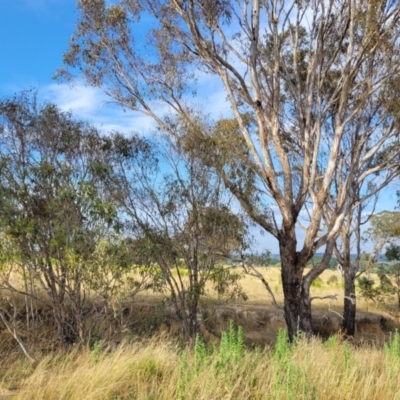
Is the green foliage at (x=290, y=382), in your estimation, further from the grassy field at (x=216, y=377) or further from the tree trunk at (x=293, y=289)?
the tree trunk at (x=293, y=289)

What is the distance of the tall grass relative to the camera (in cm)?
450

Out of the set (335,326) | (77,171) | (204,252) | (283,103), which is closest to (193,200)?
(204,252)

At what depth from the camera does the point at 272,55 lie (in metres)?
14.2

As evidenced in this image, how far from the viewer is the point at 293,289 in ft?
39.0

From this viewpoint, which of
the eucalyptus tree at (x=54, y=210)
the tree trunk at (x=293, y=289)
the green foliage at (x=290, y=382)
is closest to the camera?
the green foliage at (x=290, y=382)

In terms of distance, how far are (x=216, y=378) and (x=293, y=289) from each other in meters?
7.47

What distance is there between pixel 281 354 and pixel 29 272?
590 cm

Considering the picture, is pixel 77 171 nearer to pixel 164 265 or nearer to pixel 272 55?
pixel 164 265

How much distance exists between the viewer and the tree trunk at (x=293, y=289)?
11.9 metres

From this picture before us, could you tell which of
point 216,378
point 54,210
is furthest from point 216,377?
point 54,210

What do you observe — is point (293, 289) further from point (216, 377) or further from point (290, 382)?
point (290, 382)

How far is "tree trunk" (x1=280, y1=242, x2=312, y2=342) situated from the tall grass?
588cm

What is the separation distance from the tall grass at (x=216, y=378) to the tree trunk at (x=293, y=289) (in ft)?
19.3

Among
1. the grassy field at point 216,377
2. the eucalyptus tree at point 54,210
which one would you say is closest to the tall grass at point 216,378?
the grassy field at point 216,377
